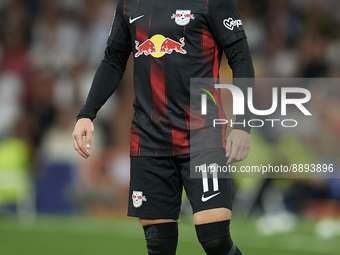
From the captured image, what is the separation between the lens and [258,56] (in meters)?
8.73

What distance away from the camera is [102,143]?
8.59m

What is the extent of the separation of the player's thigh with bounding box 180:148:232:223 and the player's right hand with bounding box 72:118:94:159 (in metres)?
0.57

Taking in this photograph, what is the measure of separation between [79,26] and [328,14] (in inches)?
184

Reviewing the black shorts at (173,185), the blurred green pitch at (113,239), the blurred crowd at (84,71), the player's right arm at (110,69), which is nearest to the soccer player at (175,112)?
the black shorts at (173,185)

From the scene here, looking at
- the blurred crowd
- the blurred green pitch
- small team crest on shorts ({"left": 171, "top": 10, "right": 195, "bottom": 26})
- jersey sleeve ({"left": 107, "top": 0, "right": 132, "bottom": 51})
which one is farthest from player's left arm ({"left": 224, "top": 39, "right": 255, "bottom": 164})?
the blurred crowd

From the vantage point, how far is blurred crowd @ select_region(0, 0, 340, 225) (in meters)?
7.67

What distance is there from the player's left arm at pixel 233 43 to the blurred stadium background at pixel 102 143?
118 inches

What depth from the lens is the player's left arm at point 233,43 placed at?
8.82ft

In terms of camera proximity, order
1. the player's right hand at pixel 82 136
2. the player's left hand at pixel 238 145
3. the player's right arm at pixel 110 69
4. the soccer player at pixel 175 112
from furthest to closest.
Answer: the player's right arm at pixel 110 69, the player's right hand at pixel 82 136, the soccer player at pixel 175 112, the player's left hand at pixel 238 145

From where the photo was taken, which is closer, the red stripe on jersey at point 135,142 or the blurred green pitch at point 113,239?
the red stripe on jersey at point 135,142

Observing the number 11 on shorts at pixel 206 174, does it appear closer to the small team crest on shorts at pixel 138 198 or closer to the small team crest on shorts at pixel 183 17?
the small team crest on shorts at pixel 138 198

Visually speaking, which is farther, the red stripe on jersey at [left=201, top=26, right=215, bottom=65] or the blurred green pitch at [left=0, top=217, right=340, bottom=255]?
the blurred green pitch at [left=0, top=217, right=340, bottom=255]

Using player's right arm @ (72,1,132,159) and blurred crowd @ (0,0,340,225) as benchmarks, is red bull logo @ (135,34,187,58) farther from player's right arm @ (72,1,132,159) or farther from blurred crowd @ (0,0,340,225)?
blurred crowd @ (0,0,340,225)

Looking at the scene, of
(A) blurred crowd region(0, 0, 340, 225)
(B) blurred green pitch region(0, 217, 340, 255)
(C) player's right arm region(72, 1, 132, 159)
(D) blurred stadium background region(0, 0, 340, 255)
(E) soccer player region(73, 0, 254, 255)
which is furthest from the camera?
(A) blurred crowd region(0, 0, 340, 225)
